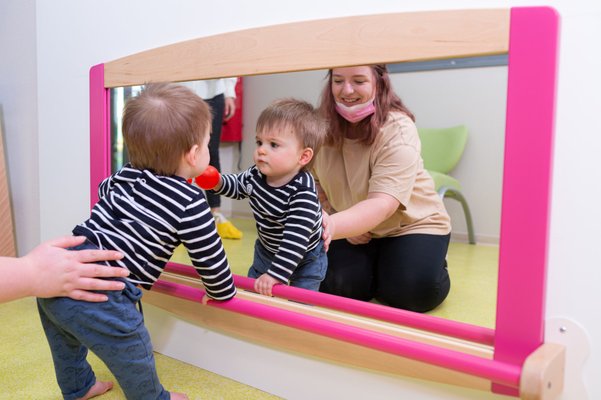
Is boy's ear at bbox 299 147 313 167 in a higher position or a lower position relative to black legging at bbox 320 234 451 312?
higher

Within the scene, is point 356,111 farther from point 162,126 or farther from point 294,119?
point 162,126

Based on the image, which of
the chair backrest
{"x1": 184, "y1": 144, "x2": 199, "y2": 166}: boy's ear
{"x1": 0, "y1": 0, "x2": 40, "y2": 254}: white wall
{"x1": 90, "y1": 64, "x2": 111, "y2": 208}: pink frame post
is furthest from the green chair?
{"x1": 0, "y1": 0, "x2": 40, "y2": 254}: white wall

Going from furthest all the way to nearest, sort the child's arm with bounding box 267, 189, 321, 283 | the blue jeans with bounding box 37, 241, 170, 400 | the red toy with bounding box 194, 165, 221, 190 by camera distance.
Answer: the red toy with bounding box 194, 165, 221, 190 < the child's arm with bounding box 267, 189, 321, 283 < the blue jeans with bounding box 37, 241, 170, 400

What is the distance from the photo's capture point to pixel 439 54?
0.66 meters

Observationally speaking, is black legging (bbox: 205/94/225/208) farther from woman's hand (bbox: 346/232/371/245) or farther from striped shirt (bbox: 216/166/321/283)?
woman's hand (bbox: 346/232/371/245)

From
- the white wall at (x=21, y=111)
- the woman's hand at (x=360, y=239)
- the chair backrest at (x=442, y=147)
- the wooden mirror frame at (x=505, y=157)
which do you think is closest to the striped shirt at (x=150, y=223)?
the wooden mirror frame at (x=505, y=157)

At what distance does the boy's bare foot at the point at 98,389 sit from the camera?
868 mm

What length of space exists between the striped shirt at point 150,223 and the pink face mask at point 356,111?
37 centimetres

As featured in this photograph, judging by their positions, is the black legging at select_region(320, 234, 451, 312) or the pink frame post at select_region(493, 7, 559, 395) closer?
the pink frame post at select_region(493, 7, 559, 395)

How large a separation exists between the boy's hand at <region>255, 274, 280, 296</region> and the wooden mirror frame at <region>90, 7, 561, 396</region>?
59 millimetres

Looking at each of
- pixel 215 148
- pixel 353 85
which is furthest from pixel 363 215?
pixel 215 148

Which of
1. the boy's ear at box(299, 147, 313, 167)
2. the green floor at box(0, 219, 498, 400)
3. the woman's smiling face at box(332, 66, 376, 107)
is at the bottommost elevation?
the green floor at box(0, 219, 498, 400)

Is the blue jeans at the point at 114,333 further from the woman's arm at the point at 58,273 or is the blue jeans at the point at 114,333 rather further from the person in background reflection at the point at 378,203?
the person in background reflection at the point at 378,203

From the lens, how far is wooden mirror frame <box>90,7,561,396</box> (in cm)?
60
